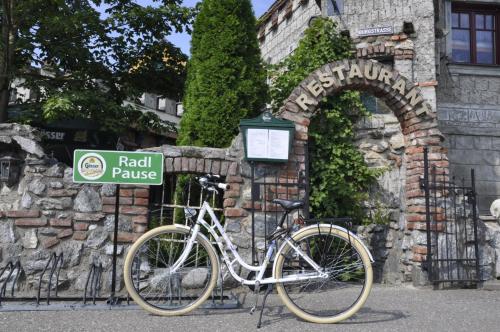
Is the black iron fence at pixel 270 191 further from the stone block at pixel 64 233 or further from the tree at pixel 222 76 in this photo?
the stone block at pixel 64 233

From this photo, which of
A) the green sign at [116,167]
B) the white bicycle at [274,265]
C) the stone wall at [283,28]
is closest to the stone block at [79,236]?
the green sign at [116,167]

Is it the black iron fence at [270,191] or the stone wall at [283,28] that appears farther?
the stone wall at [283,28]

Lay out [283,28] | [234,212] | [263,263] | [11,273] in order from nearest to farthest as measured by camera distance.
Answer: [263,263] → [11,273] → [234,212] → [283,28]

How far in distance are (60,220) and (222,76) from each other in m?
2.76

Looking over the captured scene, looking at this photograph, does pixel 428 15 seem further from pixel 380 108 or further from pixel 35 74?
pixel 35 74

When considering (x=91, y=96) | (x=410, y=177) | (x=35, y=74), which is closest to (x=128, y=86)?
(x=91, y=96)

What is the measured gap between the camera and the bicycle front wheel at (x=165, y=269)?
12.4ft

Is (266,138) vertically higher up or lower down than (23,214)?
higher up

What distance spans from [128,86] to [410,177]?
592cm

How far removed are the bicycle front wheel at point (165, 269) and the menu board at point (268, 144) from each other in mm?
1327

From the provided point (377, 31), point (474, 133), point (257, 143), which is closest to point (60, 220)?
point (257, 143)

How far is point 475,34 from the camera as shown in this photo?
10.3m

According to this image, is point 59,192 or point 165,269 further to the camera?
point 59,192

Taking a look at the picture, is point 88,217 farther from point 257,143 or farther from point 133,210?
point 257,143
